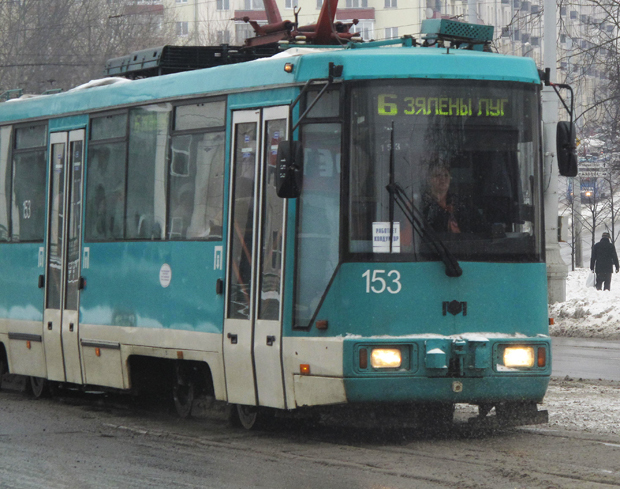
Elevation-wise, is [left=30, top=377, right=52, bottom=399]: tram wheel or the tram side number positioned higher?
the tram side number

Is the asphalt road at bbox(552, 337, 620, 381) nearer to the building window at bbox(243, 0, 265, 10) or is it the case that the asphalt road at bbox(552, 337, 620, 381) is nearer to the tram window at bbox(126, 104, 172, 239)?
the tram window at bbox(126, 104, 172, 239)

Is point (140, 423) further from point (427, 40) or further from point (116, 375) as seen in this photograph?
point (427, 40)

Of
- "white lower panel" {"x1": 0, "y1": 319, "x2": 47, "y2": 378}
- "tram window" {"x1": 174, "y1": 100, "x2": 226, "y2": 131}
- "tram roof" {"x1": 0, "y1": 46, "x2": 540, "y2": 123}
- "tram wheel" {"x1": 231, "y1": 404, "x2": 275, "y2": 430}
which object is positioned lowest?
"tram wheel" {"x1": 231, "y1": 404, "x2": 275, "y2": 430}

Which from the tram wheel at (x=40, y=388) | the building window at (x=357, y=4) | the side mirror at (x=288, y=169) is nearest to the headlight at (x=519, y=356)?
the side mirror at (x=288, y=169)

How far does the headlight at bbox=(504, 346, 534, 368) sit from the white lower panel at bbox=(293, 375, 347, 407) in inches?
49.9

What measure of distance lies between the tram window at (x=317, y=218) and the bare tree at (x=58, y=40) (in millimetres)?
44816

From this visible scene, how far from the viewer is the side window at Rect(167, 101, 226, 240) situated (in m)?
10.2

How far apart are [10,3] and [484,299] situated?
49.3m

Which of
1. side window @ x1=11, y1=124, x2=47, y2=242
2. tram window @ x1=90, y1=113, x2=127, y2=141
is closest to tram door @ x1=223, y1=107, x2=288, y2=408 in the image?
tram window @ x1=90, y1=113, x2=127, y2=141

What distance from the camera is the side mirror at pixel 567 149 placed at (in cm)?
973

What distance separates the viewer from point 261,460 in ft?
28.0

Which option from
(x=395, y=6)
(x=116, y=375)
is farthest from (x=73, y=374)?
(x=395, y=6)

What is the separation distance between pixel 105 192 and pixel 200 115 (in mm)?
1829

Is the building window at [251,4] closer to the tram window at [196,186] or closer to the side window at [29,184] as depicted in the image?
the side window at [29,184]
